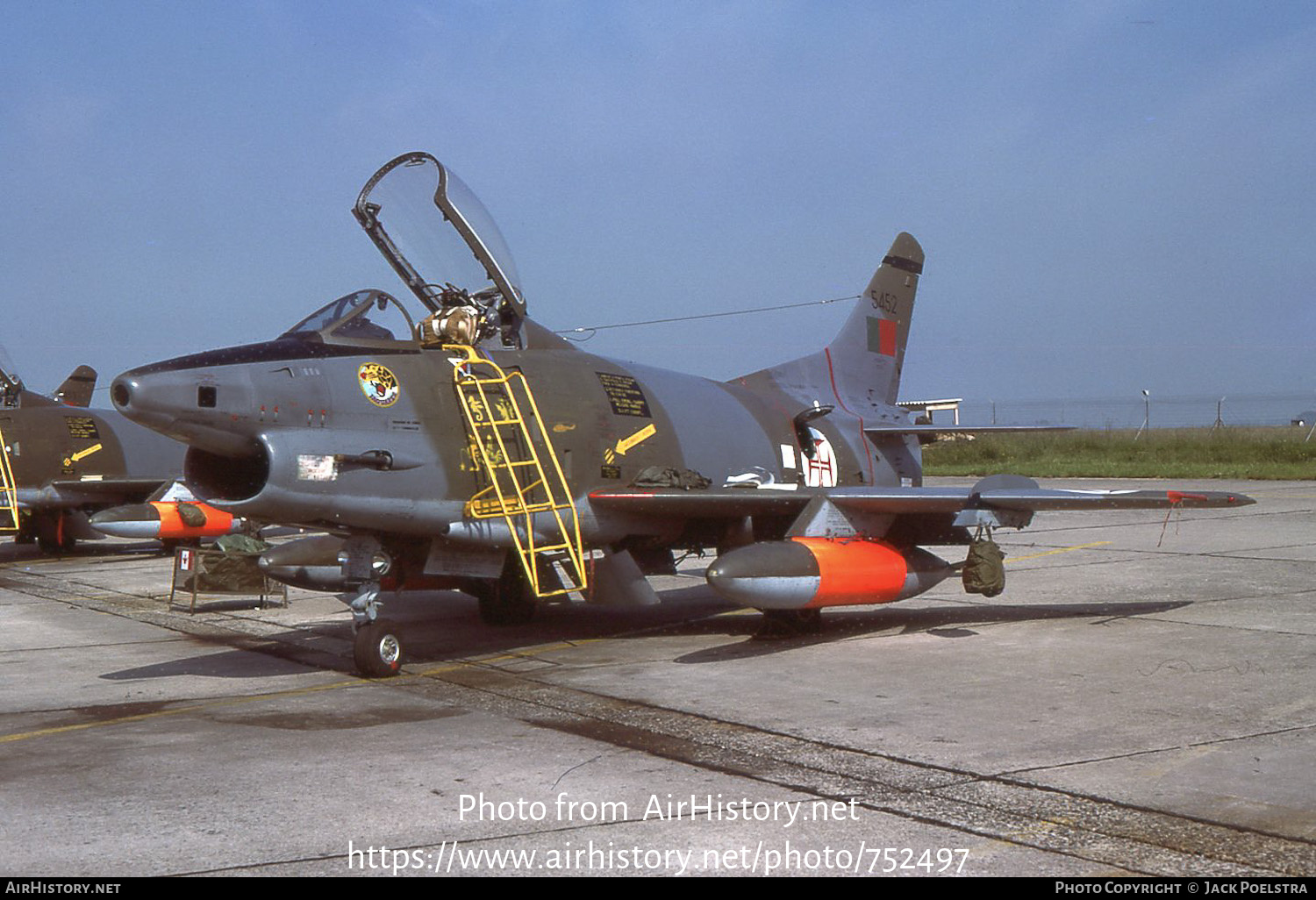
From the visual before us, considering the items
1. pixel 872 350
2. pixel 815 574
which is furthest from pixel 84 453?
pixel 815 574

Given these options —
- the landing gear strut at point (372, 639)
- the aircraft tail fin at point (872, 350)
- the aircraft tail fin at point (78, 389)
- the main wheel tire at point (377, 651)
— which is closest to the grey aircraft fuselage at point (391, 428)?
the landing gear strut at point (372, 639)

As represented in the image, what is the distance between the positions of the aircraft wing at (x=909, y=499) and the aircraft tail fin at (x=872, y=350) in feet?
13.4

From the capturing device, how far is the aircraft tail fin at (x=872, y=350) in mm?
14938

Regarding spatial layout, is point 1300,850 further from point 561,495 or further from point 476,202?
point 476,202

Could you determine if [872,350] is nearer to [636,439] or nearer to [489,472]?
[636,439]

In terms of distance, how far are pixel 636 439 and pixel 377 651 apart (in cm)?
314

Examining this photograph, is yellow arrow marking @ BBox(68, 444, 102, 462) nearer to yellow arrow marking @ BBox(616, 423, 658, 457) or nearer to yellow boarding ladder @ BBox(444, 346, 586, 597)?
yellow arrow marking @ BBox(616, 423, 658, 457)

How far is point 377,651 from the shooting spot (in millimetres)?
9000

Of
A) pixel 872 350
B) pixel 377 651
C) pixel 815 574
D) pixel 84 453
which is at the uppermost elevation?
pixel 872 350

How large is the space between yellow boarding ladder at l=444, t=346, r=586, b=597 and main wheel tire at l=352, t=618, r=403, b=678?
1.10m

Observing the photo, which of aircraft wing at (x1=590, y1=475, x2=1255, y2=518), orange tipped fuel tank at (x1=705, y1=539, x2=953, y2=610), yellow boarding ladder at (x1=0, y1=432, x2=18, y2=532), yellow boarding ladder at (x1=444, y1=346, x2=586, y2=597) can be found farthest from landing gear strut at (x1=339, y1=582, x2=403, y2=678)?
yellow boarding ladder at (x1=0, y1=432, x2=18, y2=532)

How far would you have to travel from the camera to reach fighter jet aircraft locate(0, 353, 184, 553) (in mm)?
21219

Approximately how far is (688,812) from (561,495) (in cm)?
489

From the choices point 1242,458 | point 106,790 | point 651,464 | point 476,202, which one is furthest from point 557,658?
point 1242,458
